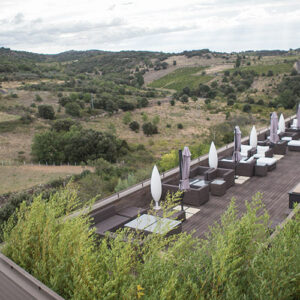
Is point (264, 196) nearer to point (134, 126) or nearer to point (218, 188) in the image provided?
point (218, 188)

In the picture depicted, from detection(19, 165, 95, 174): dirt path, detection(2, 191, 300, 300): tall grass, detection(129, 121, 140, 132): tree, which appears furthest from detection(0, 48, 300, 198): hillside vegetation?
detection(2, 191, 300, 300): tall grass

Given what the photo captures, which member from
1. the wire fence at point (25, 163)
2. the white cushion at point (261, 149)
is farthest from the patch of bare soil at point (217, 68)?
the white cushion at point (261, 149)

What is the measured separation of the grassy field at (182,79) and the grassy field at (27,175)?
4296 centimetres

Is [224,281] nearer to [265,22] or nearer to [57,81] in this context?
[265,22]

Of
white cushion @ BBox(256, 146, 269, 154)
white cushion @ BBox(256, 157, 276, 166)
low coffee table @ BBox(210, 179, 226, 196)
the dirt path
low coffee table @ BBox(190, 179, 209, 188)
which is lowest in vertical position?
the dirt path

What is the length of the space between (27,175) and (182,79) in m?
52.3

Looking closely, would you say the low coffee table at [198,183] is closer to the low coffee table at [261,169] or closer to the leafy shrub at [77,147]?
→ the low coffee table at [261,169]

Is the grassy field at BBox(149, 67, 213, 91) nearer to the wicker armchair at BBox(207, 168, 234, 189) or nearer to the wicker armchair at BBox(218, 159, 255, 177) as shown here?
the wicker armchair at BBox(218, 159, 255, 177)

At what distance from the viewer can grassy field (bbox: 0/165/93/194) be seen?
66.4 ft

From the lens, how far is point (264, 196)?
8.65 m

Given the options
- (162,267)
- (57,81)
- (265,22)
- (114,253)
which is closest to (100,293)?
(114,253)

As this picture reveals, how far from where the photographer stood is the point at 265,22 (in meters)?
29.1

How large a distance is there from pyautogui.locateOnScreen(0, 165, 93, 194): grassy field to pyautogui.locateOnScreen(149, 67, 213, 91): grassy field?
4296 centimetres

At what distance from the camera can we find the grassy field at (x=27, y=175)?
20250 mm
